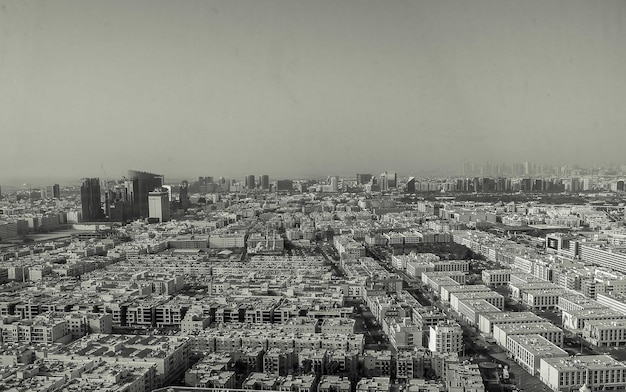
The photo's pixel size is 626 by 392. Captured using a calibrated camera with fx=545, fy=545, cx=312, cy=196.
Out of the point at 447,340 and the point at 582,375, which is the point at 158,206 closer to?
the point at 447,340

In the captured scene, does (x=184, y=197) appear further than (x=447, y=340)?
Yes

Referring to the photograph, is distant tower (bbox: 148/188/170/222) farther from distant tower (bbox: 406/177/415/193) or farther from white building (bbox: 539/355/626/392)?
white building (bbox: 539/355/626/392)

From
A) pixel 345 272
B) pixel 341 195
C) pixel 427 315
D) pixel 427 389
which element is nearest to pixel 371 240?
pixel 345 272

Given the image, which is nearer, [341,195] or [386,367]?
[386,367]

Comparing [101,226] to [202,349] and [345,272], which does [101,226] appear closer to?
[345,272]

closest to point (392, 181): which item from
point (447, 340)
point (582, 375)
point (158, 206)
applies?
point (158, 206)

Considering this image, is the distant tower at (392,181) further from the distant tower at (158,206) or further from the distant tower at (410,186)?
the distant tower at (158,206)
